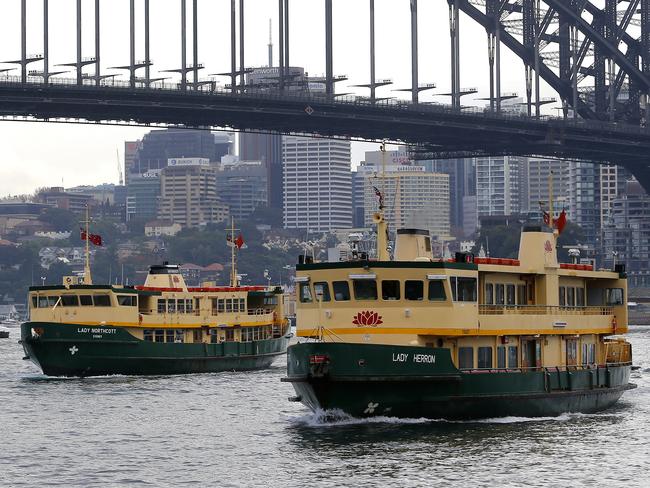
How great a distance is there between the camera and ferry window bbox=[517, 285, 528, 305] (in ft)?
169

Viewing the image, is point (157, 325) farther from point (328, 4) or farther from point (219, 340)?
point (328, 4)

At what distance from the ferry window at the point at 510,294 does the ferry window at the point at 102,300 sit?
25.2 meters

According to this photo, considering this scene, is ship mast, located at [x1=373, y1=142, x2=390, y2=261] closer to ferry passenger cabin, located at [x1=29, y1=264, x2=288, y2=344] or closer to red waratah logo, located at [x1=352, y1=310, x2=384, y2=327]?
red waratah logo, located at [x1=352, y1=310, x2=384, y2=327]

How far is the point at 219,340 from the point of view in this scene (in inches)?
3061

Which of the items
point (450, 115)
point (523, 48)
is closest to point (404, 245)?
point (450, 115)

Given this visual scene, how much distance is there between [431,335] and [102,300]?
26839 mm

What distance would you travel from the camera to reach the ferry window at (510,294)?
51000mm

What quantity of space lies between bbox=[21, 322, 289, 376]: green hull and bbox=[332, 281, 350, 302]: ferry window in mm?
24110

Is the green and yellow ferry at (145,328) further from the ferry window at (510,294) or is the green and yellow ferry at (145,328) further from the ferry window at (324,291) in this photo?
the ferry window at (510,294)

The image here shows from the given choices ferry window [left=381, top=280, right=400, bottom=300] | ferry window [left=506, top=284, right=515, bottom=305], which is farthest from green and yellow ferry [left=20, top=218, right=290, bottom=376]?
ferry window [left=381, top=280, right=400, bottom=300]

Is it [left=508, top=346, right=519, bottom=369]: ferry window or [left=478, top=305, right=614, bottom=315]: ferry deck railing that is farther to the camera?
[left=508, top=346, right=519, bottom=369]: ferry window

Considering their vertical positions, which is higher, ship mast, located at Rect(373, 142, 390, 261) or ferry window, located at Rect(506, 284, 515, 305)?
ship mast, located at Rect(373, 142, 390, 261)

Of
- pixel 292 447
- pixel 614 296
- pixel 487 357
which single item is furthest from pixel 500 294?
pixel 292 447

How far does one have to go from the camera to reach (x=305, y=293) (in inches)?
1957
